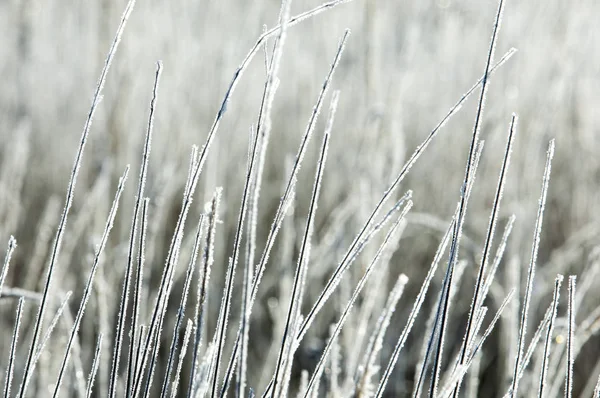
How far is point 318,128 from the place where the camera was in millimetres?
1865

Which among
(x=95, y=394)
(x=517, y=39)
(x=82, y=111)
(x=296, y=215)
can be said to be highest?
(x=517, y=39)

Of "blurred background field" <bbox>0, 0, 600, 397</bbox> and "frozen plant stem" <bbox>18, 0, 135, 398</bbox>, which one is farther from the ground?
"blurred background field" <bbox>0, 0, 600, 397</bbox>

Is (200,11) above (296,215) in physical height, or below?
above

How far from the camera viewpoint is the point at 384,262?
643mm

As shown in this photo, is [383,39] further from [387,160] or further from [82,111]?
[82,111]

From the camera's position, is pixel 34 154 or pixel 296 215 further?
pixel 34 154

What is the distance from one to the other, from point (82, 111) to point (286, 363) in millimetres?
1650

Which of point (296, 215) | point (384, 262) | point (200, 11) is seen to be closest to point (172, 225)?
point (296, 215)

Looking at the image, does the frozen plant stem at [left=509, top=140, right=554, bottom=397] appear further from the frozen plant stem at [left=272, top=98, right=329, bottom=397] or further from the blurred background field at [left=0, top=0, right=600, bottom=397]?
the blurred background field at [left=0, top=0, right=600, bottom=397]

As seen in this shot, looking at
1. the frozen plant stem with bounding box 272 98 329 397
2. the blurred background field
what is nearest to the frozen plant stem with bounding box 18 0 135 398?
the frozen plant stem with bounding box 272 98 329 397

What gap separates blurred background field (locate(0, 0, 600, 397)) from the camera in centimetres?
127

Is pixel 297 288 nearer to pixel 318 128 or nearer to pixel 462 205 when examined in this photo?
pixel 462 205

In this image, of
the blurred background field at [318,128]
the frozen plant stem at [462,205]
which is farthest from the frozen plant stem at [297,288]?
the blurred background field at [318,128]

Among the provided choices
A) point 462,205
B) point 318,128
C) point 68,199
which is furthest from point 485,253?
Answer: point 318,128
